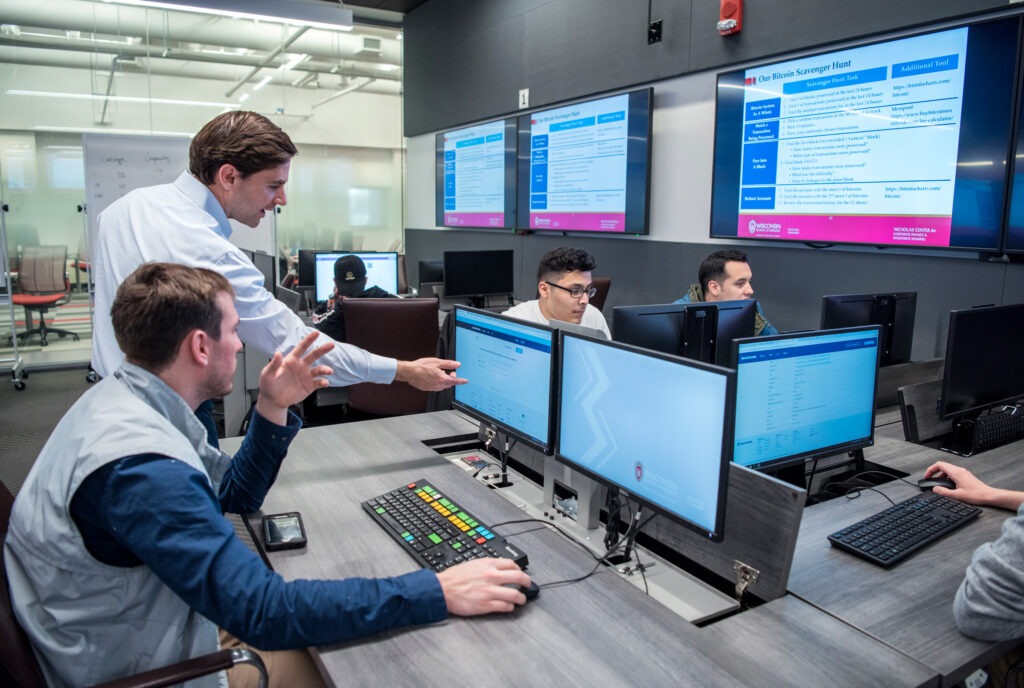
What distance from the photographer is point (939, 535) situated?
1.56 m

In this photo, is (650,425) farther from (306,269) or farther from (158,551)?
(306,269)

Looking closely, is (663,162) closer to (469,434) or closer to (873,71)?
(873,71)

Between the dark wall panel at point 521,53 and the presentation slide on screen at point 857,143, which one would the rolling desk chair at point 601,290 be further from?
the dark wall panel at point 521,53

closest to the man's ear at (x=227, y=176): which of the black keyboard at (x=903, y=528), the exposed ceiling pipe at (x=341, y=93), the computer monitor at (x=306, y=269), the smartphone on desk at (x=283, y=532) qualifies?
the smartphone on desk at (x=283, y=532)

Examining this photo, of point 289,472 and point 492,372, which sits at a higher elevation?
point 492,372

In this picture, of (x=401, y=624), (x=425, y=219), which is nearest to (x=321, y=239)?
(x=425, y=219)

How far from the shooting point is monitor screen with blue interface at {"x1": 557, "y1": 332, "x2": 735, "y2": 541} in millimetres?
1176

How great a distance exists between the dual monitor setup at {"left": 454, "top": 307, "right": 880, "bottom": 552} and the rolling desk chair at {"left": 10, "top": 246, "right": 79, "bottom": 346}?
5.92 metres

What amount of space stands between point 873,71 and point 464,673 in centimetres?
306

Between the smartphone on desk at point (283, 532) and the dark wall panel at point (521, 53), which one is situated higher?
the dark wall panel at point (521, 53)

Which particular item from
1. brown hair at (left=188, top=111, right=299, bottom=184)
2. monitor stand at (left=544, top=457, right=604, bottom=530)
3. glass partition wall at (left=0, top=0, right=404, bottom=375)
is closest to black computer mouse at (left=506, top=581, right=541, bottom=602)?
monitor stand at (left=544, top=457, right=604, bottom=530)

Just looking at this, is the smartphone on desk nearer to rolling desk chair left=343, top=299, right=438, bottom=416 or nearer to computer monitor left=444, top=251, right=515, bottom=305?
rolling desk chair left=343, top=299, right=438, bottom=416

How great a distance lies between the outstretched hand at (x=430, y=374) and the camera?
197 cm

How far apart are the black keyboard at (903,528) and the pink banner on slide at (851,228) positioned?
158cm
